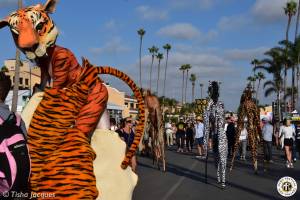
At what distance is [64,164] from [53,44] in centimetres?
98

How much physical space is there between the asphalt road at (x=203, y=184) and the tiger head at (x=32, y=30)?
5587 millimetres

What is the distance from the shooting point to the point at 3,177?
2961mm

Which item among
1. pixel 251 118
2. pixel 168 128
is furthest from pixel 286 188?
pixel 168 128

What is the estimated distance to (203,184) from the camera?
35.4ft

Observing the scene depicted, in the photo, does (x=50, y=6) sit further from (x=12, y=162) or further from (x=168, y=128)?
(x=168, y=128)

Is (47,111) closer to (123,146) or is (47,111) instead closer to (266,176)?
(123,146)

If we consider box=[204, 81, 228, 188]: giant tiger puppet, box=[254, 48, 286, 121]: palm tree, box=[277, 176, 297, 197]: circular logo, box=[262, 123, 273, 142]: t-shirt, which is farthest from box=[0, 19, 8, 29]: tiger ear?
box=[254, 48, 286, 121]: palm tree

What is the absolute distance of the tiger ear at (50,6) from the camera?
155 inches

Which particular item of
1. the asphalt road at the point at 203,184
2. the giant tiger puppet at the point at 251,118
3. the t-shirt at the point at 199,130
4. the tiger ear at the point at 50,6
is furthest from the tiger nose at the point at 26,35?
the t-shirt at the point at 199,130

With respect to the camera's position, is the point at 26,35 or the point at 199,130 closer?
the point at 26,35

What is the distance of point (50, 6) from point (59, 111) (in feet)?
2.93

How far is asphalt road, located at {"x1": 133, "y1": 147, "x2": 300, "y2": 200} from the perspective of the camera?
912 cm

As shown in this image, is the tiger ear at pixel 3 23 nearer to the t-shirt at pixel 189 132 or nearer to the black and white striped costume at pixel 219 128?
the black and white striped costume at pixel 219 128

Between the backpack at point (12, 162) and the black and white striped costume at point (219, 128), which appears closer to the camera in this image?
the backpack at point (12, 162)
